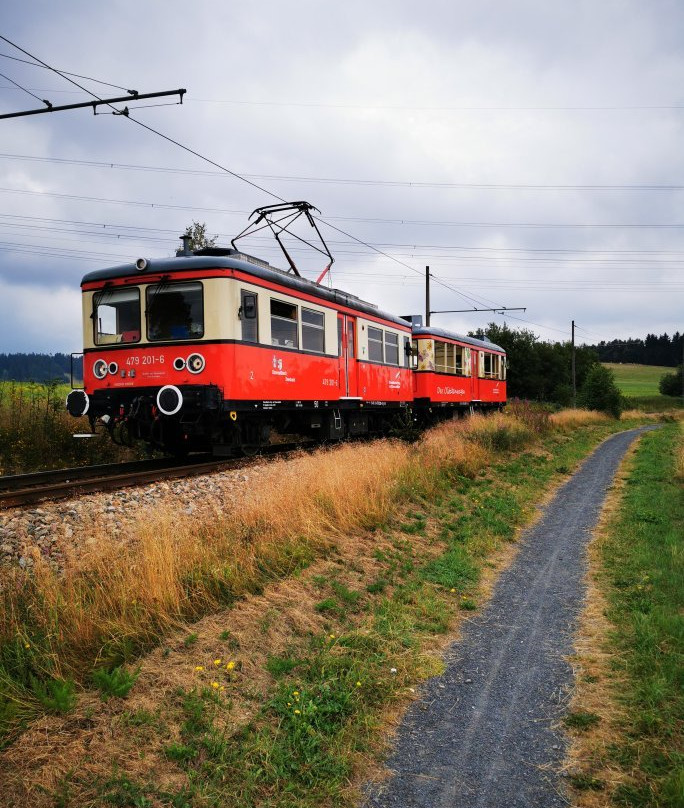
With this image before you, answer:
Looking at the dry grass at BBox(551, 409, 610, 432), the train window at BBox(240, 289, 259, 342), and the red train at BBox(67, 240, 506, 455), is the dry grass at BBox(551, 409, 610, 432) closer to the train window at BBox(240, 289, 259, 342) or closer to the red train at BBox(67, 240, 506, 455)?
the red train at BBox(67, 240, 506, 455)

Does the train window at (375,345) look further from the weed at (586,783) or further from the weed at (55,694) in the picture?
the weed at (586,783)

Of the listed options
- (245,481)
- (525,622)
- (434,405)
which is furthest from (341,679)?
(434,405)

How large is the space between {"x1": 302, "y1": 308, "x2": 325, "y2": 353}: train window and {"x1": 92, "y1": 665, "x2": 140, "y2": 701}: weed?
9.36 m

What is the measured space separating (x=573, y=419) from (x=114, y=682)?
32.6m

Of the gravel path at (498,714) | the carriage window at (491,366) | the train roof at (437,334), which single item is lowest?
the gravel path at (498,714)

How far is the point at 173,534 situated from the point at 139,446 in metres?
9.15

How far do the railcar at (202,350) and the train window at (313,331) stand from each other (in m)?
0.02

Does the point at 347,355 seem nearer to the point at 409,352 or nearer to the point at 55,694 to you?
the point at 409,352

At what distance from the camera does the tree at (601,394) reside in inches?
1796

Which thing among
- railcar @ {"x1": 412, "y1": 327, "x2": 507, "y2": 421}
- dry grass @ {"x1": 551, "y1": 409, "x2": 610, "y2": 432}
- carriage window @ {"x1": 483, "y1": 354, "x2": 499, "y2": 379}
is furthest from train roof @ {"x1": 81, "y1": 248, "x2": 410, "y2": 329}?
dry grass @ {"x1": 551, "y1": 409, "x2": 610, "y2": 432}

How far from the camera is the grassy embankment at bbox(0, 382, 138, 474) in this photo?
12.5 meters

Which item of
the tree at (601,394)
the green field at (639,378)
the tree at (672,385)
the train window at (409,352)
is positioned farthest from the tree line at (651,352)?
the train window at (409,352)

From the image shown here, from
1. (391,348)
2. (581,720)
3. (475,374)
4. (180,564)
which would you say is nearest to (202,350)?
(180,564)

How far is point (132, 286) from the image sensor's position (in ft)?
36.5
